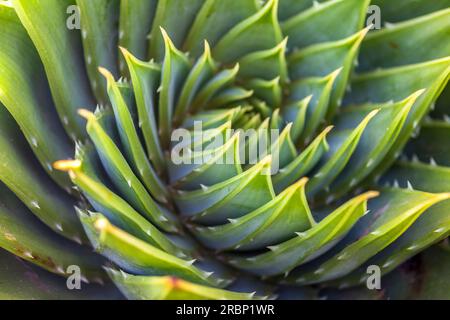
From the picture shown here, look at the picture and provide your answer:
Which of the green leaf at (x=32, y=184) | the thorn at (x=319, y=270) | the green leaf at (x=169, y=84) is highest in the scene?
the green leaf at (x=169, y=84)

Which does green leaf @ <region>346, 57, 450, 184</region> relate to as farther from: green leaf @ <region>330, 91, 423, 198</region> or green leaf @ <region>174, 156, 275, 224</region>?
green leaf @ <region>174, 156, 275, 224</region>

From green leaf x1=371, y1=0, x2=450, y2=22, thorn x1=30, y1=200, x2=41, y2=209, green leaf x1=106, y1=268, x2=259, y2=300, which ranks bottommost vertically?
green leaf x1=106, y1=268, x2=259, y2=300

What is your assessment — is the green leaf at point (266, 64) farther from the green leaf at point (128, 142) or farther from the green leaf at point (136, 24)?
the green leaf at point (128, 142)

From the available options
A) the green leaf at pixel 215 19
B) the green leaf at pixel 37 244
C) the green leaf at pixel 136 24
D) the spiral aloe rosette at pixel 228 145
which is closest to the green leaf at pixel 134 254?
the spiral aloe rosette at pixel 228 145

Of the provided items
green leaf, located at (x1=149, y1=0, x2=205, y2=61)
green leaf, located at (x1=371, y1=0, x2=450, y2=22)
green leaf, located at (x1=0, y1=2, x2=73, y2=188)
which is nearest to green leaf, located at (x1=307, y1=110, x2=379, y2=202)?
green leaf, located at (x1=371, y1=0, x2=450, y2=22)

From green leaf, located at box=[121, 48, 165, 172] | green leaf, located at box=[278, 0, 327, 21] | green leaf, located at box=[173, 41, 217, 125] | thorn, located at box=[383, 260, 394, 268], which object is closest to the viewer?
green leaf, located at box=[121, 48, 165, 172]

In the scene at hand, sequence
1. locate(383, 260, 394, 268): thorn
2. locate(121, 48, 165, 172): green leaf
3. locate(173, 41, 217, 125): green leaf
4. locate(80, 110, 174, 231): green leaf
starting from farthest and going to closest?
locate(173, 41, 217, 125): green leaf < locate(383, 260, 394, 268): thorn < locate(121, 48, 165, 172): green leaf < locate(80, 110, 174, 231): green leaf
